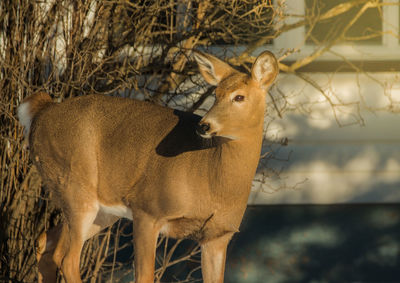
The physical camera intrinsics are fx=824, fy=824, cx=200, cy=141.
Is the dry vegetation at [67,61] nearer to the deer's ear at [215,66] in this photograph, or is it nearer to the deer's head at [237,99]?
the deer's ear at [215,66]

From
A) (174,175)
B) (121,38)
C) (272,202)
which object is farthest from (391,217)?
(174,175)

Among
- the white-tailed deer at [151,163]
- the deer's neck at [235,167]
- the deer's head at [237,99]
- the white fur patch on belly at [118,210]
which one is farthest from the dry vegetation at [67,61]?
the deer's neck at [235,167]

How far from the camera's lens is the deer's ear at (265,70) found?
4566 millimetres

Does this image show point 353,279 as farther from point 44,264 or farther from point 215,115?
point 215,115

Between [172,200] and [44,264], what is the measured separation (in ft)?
4.44

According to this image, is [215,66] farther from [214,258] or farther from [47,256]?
[47,256]

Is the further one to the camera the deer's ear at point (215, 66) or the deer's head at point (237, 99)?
the deer's ear at point (215, 66)

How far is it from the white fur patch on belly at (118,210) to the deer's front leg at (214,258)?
49 centimetres

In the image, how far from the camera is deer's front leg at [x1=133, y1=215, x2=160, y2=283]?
4.66 meters

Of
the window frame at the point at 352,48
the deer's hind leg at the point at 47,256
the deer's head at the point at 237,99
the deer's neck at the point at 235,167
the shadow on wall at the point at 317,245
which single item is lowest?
the shadow on wall at the point at 317,245

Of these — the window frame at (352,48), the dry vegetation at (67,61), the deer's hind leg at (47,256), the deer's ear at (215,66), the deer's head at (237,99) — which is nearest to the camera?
the deer's head at (237,99)

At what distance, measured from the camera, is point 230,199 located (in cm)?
464

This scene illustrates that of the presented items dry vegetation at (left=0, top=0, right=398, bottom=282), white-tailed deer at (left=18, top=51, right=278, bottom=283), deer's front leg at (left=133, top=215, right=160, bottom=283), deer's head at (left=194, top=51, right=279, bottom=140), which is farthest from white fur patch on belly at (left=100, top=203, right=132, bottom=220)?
dry vegetation at (left=0, top=0, right=398, bottom=282)

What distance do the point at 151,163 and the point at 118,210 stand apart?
0.38 metres
